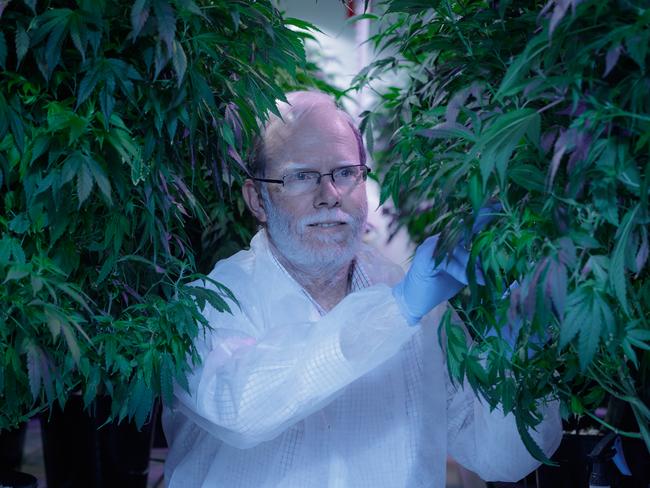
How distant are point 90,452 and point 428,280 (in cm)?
182

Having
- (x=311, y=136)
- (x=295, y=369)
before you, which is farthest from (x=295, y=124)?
(x=295, y=369)

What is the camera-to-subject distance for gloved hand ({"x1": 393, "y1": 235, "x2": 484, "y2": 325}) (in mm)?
1338

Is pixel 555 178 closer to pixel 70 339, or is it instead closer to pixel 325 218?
pixel 70 339

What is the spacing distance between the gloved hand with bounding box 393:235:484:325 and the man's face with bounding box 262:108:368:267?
18.6 inches

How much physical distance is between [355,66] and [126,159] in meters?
5.12

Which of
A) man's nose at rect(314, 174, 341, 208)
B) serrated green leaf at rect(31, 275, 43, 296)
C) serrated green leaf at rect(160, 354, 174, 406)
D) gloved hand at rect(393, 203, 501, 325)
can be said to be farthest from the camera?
man's nose at rect(314, 174, 341, 208)

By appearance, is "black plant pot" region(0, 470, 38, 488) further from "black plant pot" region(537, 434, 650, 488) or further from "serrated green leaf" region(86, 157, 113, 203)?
"black plant pot" region(537, 434, 650, 488)

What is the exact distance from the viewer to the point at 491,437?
174cm

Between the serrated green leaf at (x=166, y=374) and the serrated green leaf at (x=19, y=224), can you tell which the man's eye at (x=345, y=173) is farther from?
the serrated green leaf at (x=19, y=224)

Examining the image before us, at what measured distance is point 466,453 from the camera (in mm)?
1853

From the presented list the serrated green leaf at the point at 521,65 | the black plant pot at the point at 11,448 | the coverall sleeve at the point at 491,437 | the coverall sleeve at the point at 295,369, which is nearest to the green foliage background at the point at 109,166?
the coverall sleeve at the point at 295,369

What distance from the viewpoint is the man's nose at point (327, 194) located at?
188 centimetres

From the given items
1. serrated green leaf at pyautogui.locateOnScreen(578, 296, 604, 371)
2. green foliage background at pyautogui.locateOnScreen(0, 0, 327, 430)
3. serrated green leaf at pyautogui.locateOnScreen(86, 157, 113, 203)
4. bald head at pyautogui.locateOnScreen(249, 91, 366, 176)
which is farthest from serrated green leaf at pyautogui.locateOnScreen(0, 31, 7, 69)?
serrated green leaf at pyautogui.locateOnScreen(578, 296, 604, 371)

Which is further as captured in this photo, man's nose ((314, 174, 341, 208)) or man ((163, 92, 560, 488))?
man's nose ((314, 174, 341, 208))
